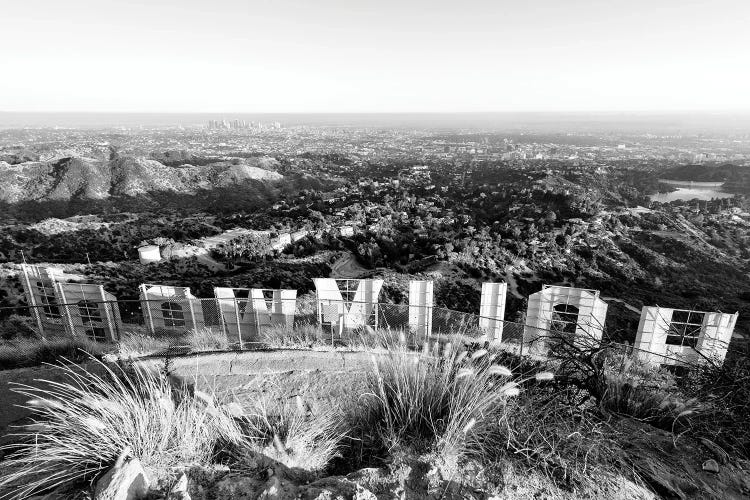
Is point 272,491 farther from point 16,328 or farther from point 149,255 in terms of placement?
point 149,255

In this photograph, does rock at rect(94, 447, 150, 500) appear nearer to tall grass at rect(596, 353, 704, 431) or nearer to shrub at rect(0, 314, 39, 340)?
tall grass at rect(596, 353, 704, 431)

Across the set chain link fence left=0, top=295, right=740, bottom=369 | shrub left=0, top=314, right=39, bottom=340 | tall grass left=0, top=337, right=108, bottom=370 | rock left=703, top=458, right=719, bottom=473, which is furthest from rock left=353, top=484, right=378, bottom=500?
shrub left=0, top=314, right=39, bottom=340

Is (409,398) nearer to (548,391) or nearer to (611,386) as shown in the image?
(548,391)

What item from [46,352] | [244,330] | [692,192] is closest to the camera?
[46,352]

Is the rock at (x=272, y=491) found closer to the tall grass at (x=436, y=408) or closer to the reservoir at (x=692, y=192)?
the tall grass at (x=436, y=408)

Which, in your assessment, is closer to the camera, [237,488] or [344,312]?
[237,488]

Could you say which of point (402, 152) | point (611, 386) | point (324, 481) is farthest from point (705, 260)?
point (402, 152)

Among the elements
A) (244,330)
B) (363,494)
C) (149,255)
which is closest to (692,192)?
(149,255)

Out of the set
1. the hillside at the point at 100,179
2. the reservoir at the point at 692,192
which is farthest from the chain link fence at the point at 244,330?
the reservoir at the point at 692,192
